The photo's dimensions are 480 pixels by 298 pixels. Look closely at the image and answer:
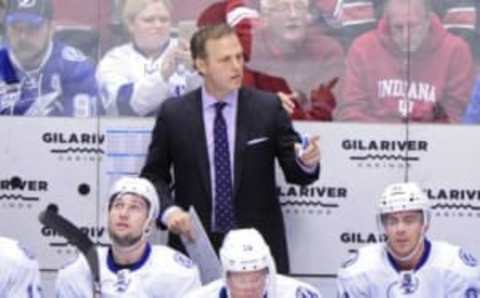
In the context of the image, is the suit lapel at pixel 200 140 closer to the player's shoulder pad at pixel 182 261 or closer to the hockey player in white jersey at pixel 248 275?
the player's shoulder pad at pixel 182 261

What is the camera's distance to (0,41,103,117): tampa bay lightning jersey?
7.88 metres

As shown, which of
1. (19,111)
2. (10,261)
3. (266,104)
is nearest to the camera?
(10,261)

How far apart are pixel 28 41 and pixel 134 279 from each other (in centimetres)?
160

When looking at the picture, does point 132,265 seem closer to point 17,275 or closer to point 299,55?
point 17,275

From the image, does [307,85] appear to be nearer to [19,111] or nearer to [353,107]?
[353,107]

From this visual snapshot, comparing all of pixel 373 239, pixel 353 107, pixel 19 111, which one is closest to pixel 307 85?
pixel 353 107

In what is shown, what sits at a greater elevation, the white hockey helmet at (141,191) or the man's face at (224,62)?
the man's face at (224,62)

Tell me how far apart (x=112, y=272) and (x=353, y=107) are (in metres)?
1.50

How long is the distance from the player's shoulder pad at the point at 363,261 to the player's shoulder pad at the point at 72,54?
168 centimetres

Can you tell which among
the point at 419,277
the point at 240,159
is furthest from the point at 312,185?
the point at 419,277

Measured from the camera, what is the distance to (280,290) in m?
6.53

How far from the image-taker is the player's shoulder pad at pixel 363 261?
22.7ft

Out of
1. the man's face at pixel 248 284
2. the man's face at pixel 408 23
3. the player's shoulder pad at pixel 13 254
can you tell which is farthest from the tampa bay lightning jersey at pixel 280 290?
the man's face at pixel 408 23

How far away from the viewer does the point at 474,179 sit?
762 centimetres
